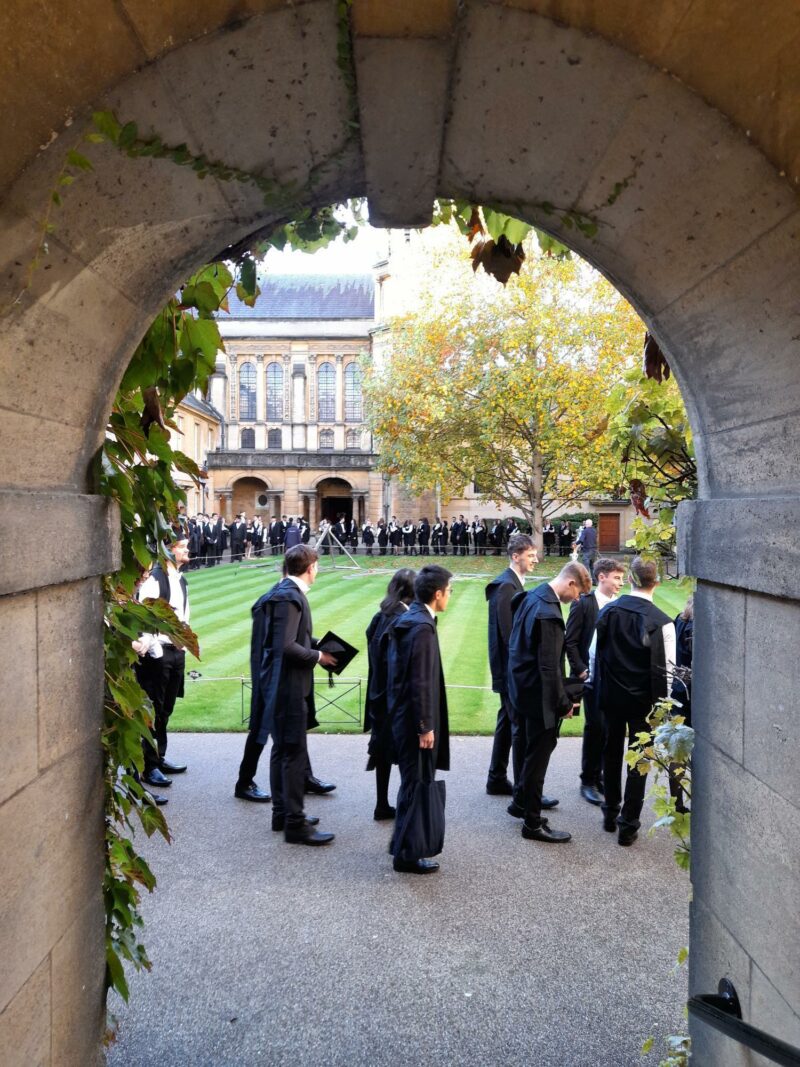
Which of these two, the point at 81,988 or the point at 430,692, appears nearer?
the point at 81,988

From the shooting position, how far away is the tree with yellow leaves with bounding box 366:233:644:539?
985 inches

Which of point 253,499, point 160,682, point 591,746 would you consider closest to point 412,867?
point 591,746

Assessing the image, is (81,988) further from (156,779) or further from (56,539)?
(156,779)

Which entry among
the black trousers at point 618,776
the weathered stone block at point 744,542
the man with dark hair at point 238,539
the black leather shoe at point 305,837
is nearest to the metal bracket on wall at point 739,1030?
the weathered stone block at point 744,542

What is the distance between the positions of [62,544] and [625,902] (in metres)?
4.14

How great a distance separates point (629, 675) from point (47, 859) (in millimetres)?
4351

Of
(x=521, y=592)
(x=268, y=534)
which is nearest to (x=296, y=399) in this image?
(x=268, y=534)


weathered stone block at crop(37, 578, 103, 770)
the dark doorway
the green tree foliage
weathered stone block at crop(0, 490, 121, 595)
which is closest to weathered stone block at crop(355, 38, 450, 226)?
weathered stone block at crop(0, 490, 121, 595)

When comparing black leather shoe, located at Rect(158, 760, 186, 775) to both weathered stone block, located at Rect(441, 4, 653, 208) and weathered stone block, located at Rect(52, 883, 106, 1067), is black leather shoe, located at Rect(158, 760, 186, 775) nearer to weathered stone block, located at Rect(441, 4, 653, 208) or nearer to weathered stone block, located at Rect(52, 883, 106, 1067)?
weathered stone block, located at Rect(52, 883, 106, 1067)

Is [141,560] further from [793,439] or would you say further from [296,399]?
[296,399]

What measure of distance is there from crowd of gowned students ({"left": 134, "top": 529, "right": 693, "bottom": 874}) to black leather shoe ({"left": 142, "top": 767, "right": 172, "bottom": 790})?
721 mm

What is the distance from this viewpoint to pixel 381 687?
19.2ft

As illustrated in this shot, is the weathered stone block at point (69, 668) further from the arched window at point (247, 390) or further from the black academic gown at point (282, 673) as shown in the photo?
the arched window at point (247, 390)

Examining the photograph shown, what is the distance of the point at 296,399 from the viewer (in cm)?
5906
